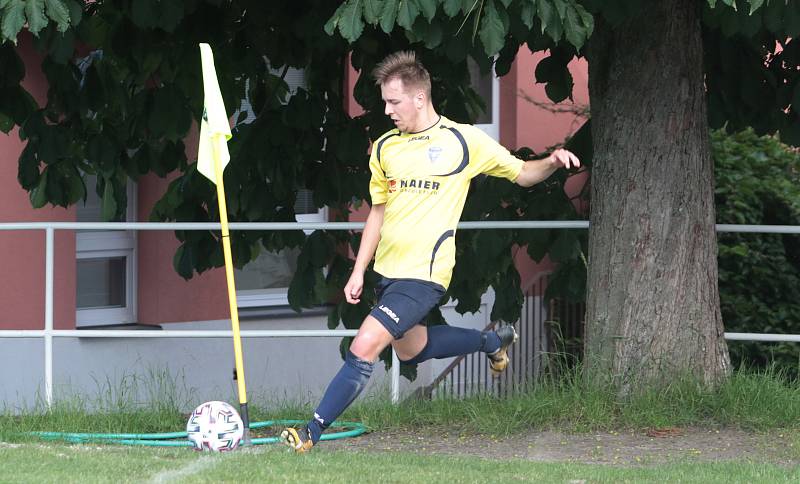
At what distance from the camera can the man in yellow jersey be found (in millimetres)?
6145

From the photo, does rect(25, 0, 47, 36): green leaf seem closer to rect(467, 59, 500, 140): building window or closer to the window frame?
rect(467, 59, 500, 140): building window

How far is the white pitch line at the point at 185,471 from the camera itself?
5.56 metres

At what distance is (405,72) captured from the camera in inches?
242

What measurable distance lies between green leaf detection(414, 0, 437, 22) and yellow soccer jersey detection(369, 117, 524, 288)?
0.80 m

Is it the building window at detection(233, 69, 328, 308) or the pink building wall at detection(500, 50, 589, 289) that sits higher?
the pink building wall at detection(500, 50, 589, 289)

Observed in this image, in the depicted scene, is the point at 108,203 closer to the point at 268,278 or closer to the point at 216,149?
the point at 216,149

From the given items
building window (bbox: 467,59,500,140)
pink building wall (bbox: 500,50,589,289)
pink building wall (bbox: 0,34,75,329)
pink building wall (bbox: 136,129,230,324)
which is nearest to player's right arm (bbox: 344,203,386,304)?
pink building wall (bbox: 0,34,75,329)

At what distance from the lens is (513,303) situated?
951cm

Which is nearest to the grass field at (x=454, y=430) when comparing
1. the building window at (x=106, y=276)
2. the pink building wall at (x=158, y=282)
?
the pink building wall at (x=158, y=282)

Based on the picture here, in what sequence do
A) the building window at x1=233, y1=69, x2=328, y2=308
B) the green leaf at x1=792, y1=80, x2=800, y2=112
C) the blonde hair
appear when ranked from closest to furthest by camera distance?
the blonde hair, the green leaf at x1=792, y1=80, x2=800, y2=112, the building window at x1=233, y1=69, x2=328, y2=308

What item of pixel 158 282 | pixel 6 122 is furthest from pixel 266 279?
pixel 6 122

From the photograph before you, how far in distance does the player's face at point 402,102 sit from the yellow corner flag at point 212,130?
0.75 meters

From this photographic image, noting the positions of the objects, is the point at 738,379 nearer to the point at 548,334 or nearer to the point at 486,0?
the point at 486,0

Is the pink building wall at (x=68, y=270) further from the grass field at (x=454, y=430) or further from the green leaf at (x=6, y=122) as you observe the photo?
the grass field at (x=454, y=430)
